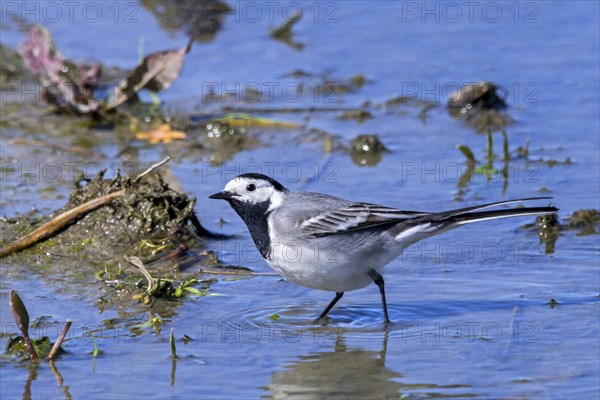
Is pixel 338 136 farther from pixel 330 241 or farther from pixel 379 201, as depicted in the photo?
pixel 330 241

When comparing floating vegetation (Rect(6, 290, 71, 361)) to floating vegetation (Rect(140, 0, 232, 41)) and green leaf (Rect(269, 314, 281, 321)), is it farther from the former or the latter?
floating vegetation (Rect(140, 0, 232, 41))

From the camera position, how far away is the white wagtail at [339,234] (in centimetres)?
741

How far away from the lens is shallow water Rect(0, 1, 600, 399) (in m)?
6.43

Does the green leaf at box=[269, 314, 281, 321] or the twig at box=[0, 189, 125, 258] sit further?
the twig at box=[0, 189, 125, 258]

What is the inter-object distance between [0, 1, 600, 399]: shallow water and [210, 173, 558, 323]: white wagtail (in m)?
0.31

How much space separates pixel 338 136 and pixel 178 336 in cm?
442

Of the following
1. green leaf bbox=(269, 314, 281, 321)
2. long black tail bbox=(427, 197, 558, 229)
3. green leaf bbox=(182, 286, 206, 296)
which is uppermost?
long black tail bbox=(427, 197, 558, 229)

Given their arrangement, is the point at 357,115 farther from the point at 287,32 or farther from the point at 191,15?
the point at 191,15

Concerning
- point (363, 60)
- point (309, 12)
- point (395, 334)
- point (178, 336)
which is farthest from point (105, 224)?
point (309, 12)

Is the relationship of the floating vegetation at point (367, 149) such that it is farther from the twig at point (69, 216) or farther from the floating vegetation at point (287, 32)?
the floating vegetation at point (287, 32)

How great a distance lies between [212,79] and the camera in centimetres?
1272

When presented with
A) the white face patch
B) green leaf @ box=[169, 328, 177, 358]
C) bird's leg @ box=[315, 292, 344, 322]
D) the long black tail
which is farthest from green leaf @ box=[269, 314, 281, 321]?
the long black tail

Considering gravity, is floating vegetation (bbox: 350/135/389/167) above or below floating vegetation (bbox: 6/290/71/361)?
above

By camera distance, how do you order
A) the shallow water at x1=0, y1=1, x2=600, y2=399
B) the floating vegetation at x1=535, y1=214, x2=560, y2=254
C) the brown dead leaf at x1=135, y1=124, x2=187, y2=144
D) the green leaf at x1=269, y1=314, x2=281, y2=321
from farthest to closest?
the brown dead leaf at x1=135, y1=124, x2=187, y2=144 < the floating vegetation at x1=535, y1=214, x2=560, y2=254 < the green leaf at x1=269, y1=314, x2=281, y2=321 < the shallow water at x1=0, y1=1, x2=600, y2=399
